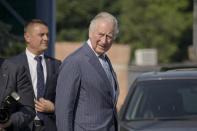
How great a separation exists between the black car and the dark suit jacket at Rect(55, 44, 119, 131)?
80.0 inches

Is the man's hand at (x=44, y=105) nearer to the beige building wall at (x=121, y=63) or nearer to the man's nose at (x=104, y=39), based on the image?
the man's nose at (x=104, y=39)

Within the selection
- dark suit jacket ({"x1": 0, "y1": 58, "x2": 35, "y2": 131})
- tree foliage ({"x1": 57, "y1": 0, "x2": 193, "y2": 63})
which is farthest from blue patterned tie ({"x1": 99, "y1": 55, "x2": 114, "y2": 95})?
tree foliage ({"x1": 57, "y1": 0, "x2": 193, "y2": 63})

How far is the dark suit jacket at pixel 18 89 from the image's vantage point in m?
4.16

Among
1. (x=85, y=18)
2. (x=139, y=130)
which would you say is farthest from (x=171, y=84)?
(x=85, y=18)

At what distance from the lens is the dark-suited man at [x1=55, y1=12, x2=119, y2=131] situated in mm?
4242

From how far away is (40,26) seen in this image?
5.48 m

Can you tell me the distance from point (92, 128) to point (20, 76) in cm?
62

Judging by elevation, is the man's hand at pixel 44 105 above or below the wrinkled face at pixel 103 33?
below

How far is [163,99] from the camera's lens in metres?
6.99

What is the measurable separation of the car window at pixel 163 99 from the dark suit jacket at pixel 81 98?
8.04 ft

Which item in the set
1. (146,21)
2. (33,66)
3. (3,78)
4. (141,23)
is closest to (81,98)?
(3,78)

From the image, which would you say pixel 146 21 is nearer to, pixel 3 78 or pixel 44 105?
pixel 44 105

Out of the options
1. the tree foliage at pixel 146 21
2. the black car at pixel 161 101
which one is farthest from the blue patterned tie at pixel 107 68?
the tree foliage at pixel 146 21

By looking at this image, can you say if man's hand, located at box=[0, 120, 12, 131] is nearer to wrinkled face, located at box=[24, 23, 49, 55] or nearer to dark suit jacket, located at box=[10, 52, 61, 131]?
dark suit jacket, located at box=[10, 52, 61, 131]
